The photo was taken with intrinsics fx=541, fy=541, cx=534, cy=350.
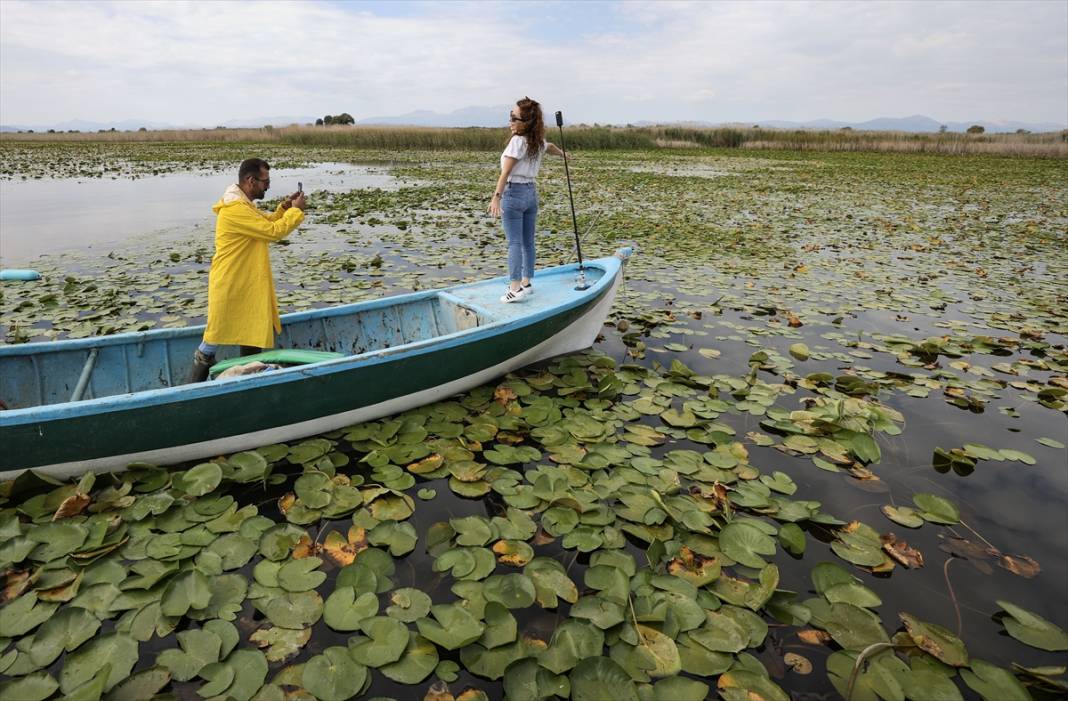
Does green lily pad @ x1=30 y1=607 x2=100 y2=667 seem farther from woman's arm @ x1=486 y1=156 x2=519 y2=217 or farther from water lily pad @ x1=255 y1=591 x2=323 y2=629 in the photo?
woman's arm @ x1=486 y1=156 x2=519 y2=217

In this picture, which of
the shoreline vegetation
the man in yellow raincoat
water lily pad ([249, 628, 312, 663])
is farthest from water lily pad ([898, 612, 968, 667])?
the shoreline vegetation

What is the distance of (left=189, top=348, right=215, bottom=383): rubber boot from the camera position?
11.9 feet

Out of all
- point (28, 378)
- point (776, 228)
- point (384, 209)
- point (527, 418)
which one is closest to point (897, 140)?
point (776, 228)

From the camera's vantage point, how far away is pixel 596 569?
2490 mm

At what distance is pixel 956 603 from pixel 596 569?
5.25 feet

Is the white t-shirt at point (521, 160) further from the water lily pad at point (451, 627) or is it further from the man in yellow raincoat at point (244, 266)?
the water lily pad at point (451, 627)

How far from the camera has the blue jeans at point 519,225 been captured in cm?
433

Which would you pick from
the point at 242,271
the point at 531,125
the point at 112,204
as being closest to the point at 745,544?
the point at 531,125

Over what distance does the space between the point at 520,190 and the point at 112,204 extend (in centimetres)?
1400

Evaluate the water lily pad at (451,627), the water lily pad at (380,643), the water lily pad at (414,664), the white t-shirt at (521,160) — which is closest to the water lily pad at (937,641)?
the water lily pad at (451,627)

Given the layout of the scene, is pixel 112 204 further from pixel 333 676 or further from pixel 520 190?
pixel 333 676

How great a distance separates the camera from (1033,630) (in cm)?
222

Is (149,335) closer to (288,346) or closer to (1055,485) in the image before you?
(288,346)

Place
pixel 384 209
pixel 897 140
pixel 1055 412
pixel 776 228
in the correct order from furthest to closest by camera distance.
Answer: pixel 897 140 → pixel 384 209 → pixel 776 228 → pixel 1055 412
